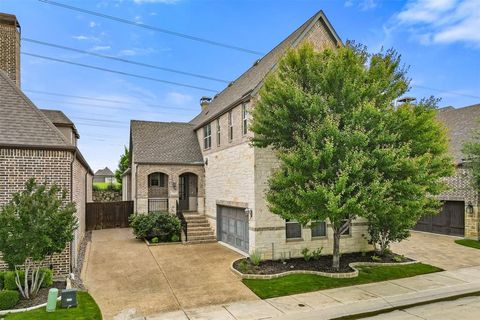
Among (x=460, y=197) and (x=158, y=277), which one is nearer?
(x=158, y=277)

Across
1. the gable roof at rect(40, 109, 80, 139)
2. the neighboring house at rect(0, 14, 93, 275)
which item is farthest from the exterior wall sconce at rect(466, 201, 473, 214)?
the gable roof at rect(40, 109, 80, 139)

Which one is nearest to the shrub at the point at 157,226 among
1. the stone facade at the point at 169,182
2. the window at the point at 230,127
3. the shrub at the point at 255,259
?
the stone facade at the point at 169,182

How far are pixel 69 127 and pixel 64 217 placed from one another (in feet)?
28.9

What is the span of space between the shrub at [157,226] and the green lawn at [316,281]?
8.04m

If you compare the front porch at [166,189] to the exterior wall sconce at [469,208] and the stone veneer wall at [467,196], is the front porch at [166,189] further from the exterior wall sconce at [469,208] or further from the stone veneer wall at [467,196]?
the exterior wall sconce at [469,208]

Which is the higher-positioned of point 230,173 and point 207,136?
point 207,136

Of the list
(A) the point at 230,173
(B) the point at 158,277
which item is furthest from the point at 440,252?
(B) the point at 158,277

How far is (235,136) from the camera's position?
1608cm

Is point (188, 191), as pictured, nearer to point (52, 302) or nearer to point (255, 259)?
point (255, 259)

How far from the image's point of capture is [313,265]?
1273 cm

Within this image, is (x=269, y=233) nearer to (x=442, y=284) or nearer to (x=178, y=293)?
(x=178, y=293)

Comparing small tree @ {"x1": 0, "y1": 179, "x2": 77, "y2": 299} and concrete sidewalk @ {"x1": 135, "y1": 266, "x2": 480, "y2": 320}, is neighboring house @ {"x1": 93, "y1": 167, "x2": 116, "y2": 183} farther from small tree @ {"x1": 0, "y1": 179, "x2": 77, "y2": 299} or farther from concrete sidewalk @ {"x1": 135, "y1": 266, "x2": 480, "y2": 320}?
concrete sidewalk @ {"x1": 135, "y1": 266, "x2": 480, "y2": 320}

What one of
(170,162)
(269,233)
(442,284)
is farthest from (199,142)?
(442,284)

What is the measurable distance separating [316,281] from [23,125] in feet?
38.4
